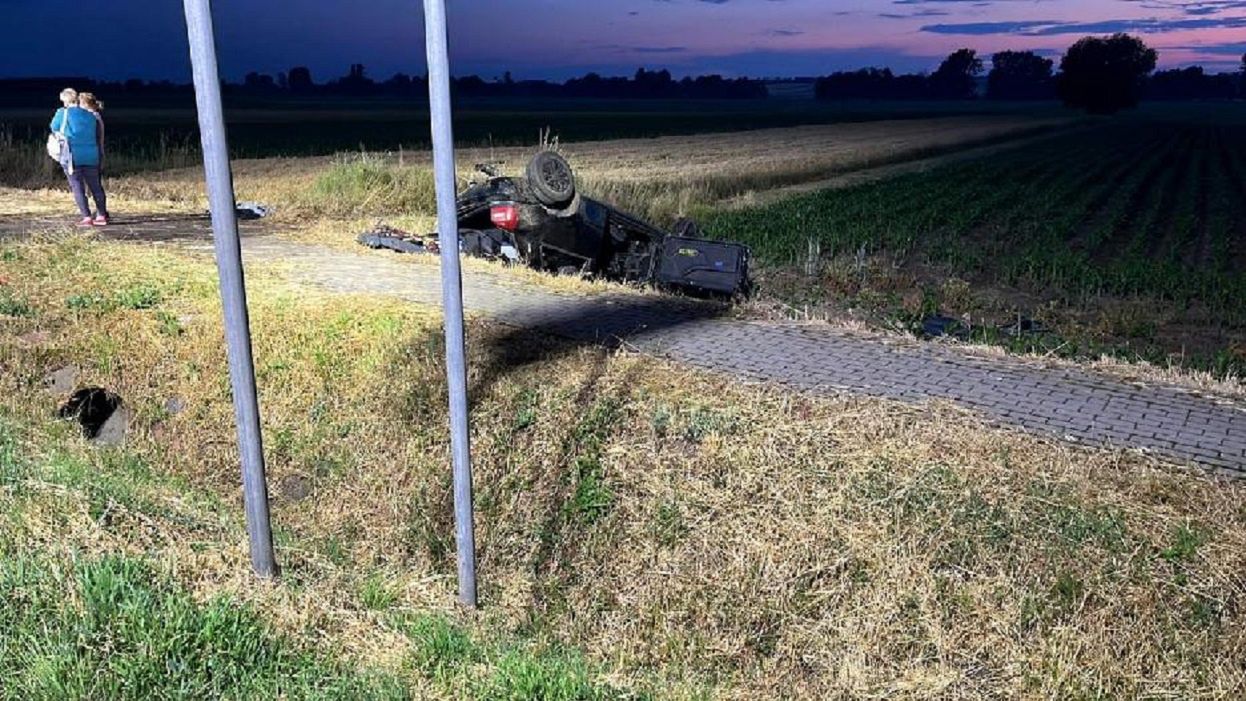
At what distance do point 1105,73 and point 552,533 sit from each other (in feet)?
435

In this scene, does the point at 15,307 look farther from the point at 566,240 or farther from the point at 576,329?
the point at 566,240

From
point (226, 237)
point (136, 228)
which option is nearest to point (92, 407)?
point (226, 237)

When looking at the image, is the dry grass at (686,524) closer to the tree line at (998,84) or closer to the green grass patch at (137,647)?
the green grass patch at (137,647)

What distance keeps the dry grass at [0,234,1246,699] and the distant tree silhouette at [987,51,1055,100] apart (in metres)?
181

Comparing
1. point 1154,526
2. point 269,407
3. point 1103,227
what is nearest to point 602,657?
point 1154,526

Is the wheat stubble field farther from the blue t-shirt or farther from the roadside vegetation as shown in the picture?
the roadside vegetation

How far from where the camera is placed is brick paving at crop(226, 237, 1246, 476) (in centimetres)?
564

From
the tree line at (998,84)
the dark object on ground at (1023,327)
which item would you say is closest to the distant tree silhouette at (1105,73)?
the tree line at (998,84)

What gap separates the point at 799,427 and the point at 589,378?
63.1 inches

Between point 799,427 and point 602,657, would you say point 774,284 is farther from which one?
point 602,657

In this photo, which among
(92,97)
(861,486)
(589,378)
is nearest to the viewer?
Result: (861,486)

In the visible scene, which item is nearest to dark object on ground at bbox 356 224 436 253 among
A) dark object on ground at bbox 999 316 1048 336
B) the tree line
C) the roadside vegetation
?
the roadside vegetation

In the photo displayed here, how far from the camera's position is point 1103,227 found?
69.6 feet

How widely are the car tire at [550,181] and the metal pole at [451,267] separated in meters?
7.08
